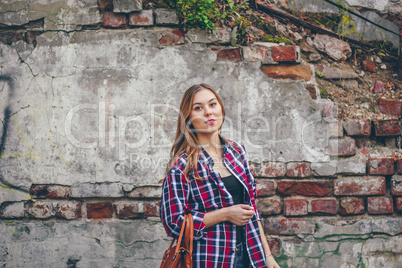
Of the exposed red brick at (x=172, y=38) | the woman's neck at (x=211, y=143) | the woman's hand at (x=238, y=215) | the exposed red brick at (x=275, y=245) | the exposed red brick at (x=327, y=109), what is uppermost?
the exposed red brick at (x=172, y=38)

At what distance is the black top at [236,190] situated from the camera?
155 cm

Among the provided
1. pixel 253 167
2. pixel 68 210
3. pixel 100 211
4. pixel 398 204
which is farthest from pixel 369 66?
pixel 68 210

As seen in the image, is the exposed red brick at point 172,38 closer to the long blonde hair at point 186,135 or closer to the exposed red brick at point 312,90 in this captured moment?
the long blonde hair at point 186,135

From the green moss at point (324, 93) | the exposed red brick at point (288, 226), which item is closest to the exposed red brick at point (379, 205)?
the exposed red brick at point (288, 226)

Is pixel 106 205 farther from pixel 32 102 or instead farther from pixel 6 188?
pixel 32 102

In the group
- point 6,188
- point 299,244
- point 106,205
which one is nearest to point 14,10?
point 6,188

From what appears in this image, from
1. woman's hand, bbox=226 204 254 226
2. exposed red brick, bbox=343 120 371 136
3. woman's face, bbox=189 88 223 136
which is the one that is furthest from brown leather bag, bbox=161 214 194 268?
exposed red brick, bbox=343 120 371 136

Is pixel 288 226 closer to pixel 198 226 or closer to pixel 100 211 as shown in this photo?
pixel 198 226

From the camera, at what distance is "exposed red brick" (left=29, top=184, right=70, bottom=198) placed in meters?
2.23

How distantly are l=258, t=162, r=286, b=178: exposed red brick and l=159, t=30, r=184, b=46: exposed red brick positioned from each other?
3.34 feet

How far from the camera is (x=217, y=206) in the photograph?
4.90ft

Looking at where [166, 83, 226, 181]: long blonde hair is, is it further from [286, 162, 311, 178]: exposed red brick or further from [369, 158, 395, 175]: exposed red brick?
[369, 158, 395, 175]: exposed red brick

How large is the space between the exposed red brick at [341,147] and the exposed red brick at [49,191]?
1805 mm

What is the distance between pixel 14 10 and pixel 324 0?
7.33 feet
